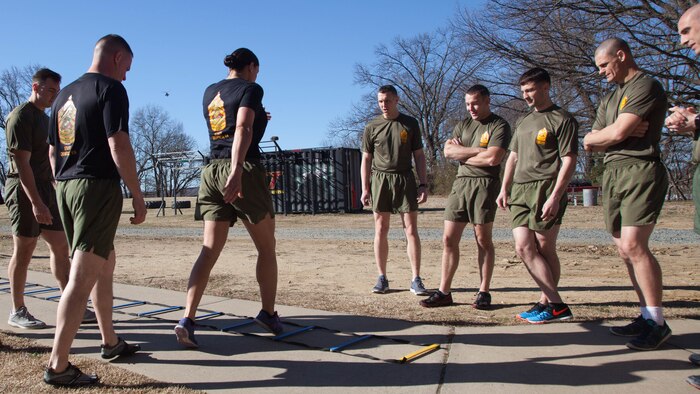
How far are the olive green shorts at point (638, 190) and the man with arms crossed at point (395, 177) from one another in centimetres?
219

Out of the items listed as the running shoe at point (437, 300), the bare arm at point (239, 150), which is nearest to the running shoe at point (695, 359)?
the running shoe at point (437, 300)

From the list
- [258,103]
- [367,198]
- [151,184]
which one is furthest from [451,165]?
[151,184]

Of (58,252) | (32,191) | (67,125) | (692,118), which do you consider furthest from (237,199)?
(692,118)

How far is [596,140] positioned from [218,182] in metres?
2.56

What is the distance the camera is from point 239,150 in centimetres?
363

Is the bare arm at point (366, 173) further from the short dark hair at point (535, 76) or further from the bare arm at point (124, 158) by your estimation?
the bare arm at point (124, 158)

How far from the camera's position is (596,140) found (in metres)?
3.64

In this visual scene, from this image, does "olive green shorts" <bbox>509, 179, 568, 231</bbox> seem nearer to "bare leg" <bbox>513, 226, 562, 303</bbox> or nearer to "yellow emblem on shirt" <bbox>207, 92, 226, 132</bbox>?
"bare leg" <bbox>513, 226, 562, 303</bbox>

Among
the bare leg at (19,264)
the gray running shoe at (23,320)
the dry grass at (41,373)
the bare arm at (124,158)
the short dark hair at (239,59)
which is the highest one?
the short dark hair at (239,59)

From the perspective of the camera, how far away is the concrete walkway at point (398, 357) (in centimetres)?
296

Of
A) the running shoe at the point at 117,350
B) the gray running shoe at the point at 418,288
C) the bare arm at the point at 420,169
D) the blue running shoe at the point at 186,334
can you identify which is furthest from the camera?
the bare arm at the point at 420,169

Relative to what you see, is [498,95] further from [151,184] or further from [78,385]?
[151,184]

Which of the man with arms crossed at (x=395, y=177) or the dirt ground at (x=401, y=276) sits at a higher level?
the man with arms crossed at (x=395, y=177)

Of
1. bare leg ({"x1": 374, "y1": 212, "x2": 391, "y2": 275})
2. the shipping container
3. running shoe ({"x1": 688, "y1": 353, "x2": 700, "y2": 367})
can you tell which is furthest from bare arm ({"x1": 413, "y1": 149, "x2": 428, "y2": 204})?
the shipping container
